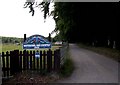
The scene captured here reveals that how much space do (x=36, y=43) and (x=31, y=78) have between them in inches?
154

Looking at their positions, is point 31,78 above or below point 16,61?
below

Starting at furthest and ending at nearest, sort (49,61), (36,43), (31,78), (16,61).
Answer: (36,43)
(49,61)
(16,61)
(31,78)

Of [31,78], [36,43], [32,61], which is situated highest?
[36,43]

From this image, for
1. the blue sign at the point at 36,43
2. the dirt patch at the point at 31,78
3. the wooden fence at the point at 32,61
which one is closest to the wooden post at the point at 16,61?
the wooden fence at the point at 32,61

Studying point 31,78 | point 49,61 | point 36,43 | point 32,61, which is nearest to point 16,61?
point 32,61

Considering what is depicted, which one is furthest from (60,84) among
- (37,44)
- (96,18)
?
(96,18)

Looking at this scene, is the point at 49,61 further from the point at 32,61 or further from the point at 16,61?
the point at 16,61

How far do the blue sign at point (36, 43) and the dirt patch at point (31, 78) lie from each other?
2.40 meters

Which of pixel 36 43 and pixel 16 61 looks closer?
pixel 16 61

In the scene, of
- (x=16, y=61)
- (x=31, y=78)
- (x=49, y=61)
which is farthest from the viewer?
(x=49, y=61)

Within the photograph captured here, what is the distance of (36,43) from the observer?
52.2 ft

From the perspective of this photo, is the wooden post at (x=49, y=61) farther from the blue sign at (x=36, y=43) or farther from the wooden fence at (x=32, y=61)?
the blue sign at (x=36, y=43)

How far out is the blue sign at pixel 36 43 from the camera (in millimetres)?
15817

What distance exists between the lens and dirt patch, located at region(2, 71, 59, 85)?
11.6m
